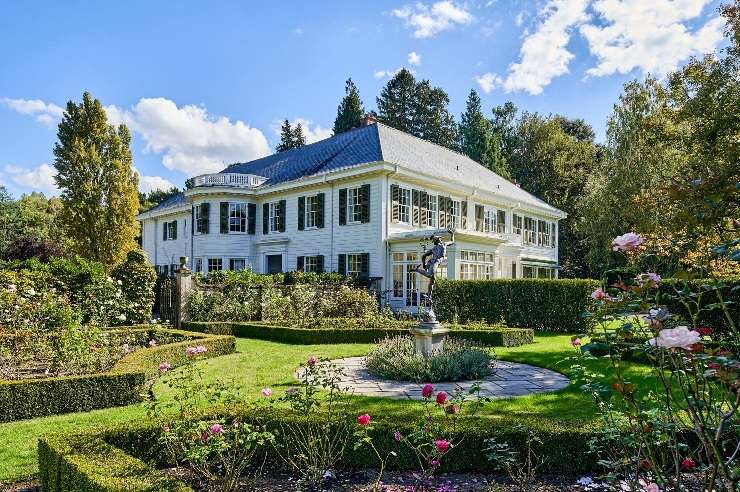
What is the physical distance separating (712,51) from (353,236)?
44.6ft

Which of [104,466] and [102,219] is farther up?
[102,219]

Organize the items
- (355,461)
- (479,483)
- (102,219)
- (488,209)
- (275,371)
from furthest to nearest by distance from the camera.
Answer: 1. (488,209)
2. (102,219)
3. (275,371)
4. (355,461)
5. (479,483)

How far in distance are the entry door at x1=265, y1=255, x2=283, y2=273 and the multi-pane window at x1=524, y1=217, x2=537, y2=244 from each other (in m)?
14.4

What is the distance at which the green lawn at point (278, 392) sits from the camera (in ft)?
17.5

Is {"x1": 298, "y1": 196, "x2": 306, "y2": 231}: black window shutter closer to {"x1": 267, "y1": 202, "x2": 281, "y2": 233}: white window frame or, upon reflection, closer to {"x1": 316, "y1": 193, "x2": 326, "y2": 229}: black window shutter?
{"x1": 316, "y1": 193, "x2": 326, "y2": 229}: black window shutter

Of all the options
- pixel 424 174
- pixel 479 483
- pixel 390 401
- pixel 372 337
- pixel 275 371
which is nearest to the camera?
pixel 479 483

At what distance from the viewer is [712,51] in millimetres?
13992

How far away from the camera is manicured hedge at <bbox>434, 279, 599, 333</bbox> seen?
49.8 feet

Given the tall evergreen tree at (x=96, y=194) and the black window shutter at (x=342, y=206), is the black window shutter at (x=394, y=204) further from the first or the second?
the tall evergreen tree at (x=96, y=194)

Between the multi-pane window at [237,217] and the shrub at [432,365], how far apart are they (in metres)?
17.5

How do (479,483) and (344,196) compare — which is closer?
(479,483)

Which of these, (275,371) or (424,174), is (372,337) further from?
(424,174)

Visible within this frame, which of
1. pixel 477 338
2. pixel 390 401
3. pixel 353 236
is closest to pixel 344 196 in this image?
pixel 353 236

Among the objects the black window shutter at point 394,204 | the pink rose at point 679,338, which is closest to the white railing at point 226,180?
the black window shutter at point 394,204
